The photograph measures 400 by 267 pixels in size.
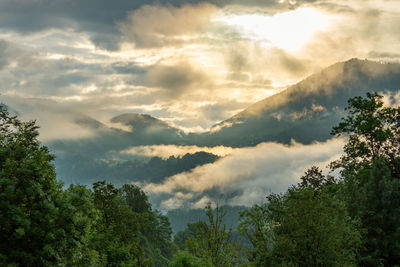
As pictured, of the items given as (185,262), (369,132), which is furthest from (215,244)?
(369,132)

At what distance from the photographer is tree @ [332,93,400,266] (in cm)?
4138

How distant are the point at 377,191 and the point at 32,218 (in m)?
37.3

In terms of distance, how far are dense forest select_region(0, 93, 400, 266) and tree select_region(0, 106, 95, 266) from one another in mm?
50

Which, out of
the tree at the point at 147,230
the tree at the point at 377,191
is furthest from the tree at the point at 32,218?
the tree at the point at 147,230

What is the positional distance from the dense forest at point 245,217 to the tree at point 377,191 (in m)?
0.11

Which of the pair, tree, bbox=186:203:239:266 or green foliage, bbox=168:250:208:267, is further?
tree, bbox=186:203:239:266

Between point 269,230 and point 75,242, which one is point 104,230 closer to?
point 269,230

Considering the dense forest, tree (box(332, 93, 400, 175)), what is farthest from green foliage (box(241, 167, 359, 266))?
tree (box(332, 93, 400, 175))

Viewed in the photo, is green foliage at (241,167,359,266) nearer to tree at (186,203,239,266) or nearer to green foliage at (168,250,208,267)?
tree at (186,203,239,266)

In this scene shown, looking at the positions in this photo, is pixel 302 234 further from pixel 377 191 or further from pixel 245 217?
pixel 377 191

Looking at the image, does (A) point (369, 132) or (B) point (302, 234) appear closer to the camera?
(B) point (302, 234)

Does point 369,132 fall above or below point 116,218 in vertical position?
above

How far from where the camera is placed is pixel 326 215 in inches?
1188

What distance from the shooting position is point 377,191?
44.4 meters
